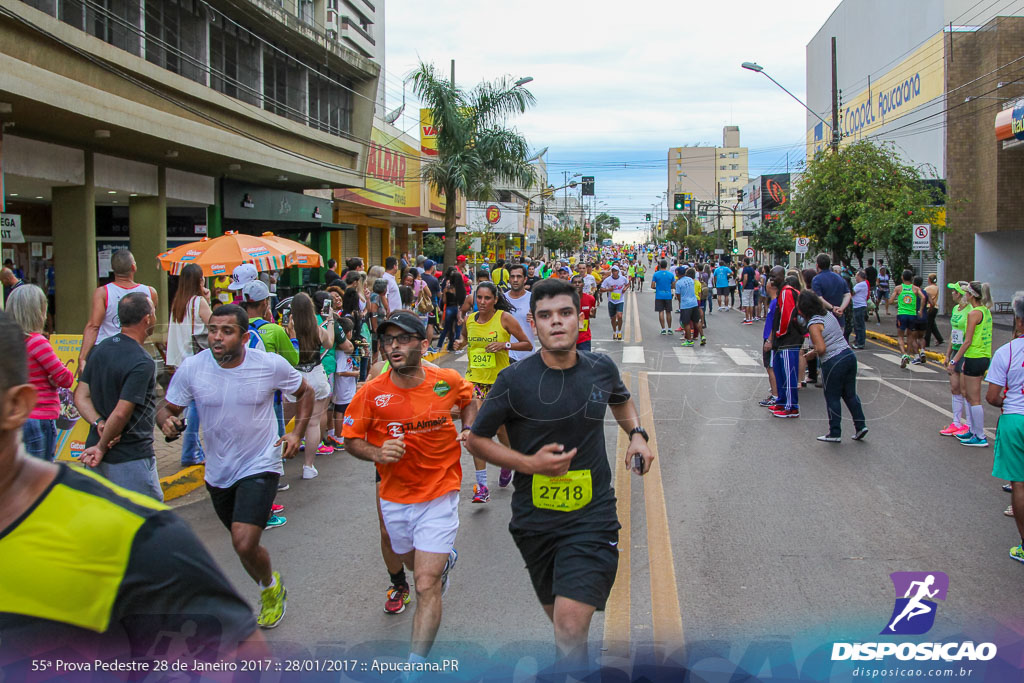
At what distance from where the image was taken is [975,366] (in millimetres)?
9453

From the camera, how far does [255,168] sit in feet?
68.4

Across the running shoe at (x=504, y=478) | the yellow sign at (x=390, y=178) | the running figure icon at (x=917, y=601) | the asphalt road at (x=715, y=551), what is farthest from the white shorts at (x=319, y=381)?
the yellow sign at (x=390, y=178)

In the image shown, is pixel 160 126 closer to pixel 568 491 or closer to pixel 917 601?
pixel 568 491

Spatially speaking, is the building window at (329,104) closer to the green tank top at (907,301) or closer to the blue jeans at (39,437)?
the green tank top at (907,301)

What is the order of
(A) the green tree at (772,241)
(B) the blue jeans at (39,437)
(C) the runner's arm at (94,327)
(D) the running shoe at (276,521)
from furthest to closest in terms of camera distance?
(A) the green tree at (772,241) < (C) the runner's arm at (94,327) < (D) the running shoe at (276,521) < (B) the blue jeans at (39,437)

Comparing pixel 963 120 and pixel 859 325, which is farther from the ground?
pixel 963 120

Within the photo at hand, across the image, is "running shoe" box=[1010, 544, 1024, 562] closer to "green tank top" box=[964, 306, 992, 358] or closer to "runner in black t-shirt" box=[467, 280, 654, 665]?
"runner in black t-shirt" box=[467, 280, 654, 665]

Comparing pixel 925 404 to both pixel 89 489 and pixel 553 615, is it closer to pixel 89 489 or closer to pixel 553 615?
pixel 553 615

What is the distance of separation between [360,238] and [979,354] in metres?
31.5

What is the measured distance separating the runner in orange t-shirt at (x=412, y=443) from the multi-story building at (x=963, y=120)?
25.3 m

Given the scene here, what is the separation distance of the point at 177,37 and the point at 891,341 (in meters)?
18.3

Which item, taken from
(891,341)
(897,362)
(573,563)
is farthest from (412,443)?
(891,341)

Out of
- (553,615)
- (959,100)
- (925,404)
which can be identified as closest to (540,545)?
(553,615)

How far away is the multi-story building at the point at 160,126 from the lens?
1360 centimetres
